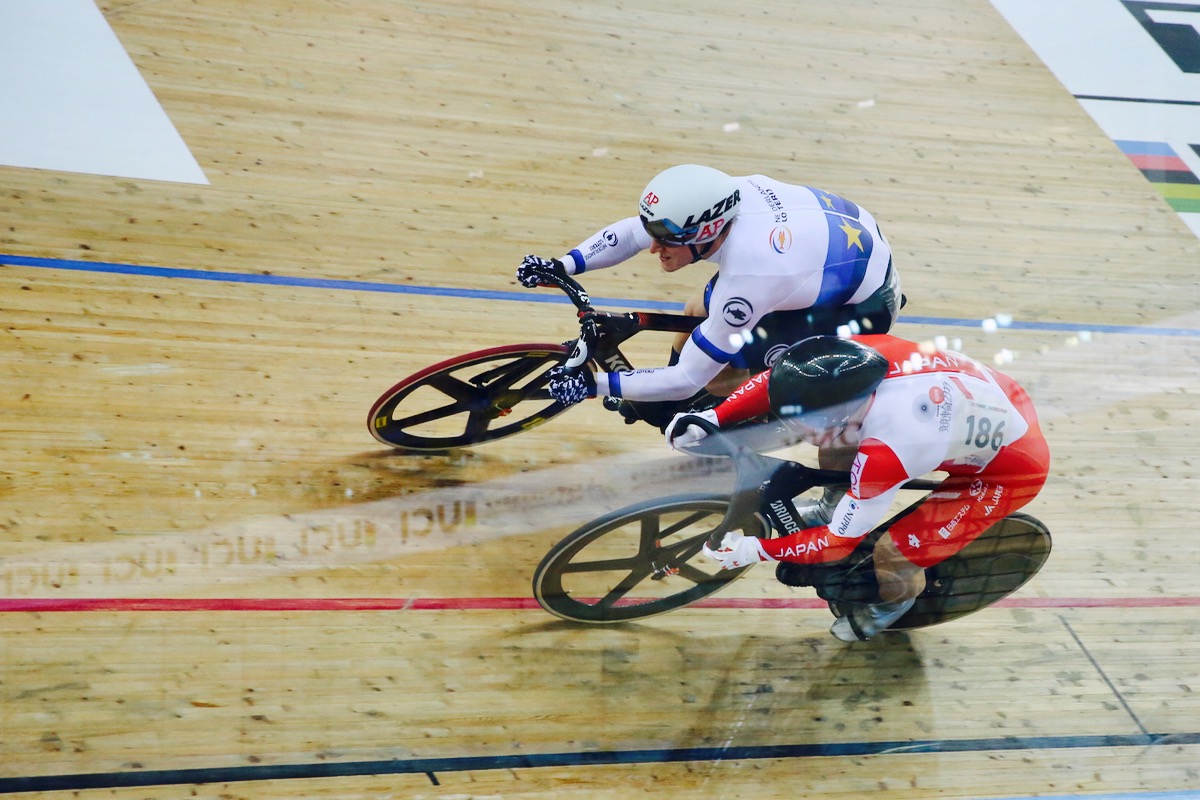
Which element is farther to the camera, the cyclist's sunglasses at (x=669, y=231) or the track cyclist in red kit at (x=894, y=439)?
the cyclist's sunglasses at (x=669, y=231)

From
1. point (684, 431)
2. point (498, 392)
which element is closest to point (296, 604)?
point (498, 392)

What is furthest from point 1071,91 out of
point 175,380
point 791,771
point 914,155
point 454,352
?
point 175,380

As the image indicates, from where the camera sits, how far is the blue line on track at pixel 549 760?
8.21 ft

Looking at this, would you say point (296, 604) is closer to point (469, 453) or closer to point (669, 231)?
point (469, 453)

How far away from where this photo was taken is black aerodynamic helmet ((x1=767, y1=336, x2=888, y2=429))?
2.40 m

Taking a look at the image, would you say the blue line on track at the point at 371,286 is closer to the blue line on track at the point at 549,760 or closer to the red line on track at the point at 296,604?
the red line on track at the point at 296,604

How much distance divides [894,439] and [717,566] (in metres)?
0.88

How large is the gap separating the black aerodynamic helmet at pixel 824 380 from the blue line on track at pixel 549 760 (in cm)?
101

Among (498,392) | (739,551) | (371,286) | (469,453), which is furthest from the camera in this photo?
(371,286)

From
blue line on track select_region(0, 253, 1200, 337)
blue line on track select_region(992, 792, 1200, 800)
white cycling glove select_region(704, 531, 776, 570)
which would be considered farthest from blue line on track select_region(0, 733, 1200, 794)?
blue line on track select_region(0, 253, 1200, 337)

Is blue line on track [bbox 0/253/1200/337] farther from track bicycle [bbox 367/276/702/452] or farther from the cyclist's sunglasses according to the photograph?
the cyclist's sunglasses

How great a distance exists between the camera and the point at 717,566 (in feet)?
10.5

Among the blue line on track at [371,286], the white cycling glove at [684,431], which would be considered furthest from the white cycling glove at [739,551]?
the blue line on track at [371,286]

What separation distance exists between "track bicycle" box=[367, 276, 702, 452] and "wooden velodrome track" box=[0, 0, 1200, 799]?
0.32 ft
